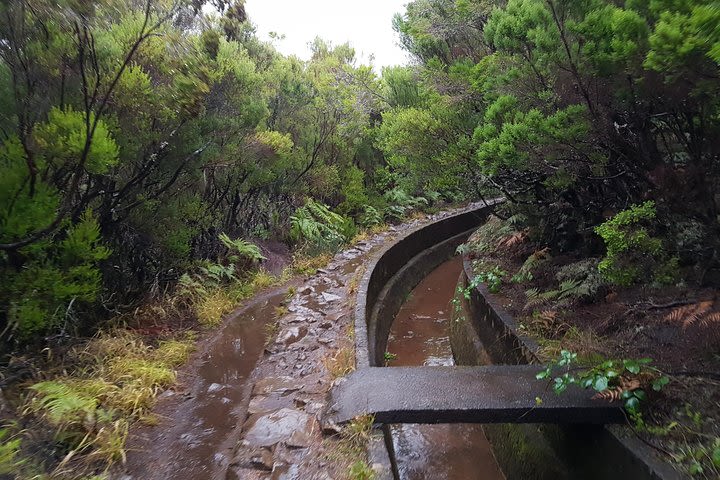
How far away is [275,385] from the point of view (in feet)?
17.0

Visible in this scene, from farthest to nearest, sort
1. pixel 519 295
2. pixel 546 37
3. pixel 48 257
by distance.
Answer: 1. pixel 519 295
2. pixel 48 257
3. pixel 546 37

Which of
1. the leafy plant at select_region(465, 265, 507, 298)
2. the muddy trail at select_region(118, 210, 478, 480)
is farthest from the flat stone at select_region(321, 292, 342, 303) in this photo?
the leafy plant at select_region(465, 265, 507, 298)

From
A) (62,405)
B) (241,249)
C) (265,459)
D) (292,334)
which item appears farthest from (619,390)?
(241,249)

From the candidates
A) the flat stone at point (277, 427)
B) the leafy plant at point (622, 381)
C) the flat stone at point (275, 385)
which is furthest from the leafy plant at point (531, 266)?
the flat stone at point (277, 427)

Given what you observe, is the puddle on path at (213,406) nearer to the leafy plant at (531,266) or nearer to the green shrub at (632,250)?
the leafy plant at (531,266)

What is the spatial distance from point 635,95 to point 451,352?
17.9ft

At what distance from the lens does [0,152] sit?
4.53 meters

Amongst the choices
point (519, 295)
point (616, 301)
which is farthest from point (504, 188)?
point (616, 301)

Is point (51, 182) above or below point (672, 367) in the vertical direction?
above

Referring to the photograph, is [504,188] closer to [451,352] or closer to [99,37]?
[451,352]

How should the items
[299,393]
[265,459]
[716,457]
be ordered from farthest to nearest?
[299,393] → [265,459] → [716,457]

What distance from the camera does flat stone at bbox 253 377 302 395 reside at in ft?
16.6

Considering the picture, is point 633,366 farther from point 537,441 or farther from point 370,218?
point 370,218

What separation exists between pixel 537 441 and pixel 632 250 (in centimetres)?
215
